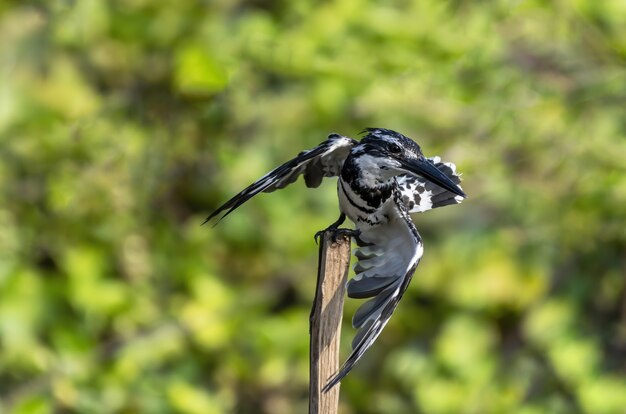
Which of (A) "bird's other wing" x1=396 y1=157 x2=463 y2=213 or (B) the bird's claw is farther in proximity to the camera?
(A) "bird's other wing" x1=396 y1=157 x2=463 y2=213

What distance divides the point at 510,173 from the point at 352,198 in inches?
68.9

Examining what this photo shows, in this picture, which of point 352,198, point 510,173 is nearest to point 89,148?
point 510,173

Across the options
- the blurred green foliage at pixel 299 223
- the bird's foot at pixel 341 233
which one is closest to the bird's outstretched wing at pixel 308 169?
the bird's foot at pixel 341 233

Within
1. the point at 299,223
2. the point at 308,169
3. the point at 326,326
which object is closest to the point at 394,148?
the point at 308,169

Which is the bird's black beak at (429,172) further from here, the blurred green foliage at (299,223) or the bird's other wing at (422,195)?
the blurred green foliage at (299,223)

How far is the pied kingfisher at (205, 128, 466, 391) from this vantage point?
136cm

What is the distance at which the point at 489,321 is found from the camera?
3076mm

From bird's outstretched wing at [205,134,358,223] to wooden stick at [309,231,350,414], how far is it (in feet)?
0.43

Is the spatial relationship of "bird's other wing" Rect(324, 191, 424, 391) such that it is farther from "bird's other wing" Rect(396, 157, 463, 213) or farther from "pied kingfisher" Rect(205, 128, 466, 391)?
"bird's other wing" Rect(396, 157, 463, 213)

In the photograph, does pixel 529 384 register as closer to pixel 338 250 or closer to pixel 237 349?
pixel 237 349

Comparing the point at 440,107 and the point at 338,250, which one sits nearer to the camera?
the point at 338,250

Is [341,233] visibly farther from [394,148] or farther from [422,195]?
[422,195]

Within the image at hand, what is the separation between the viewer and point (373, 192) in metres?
1.49

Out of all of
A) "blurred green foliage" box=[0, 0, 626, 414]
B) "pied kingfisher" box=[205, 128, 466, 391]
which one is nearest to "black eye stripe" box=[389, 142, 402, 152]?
"pied kingfisher" box=[205, 128, 466, 391]
